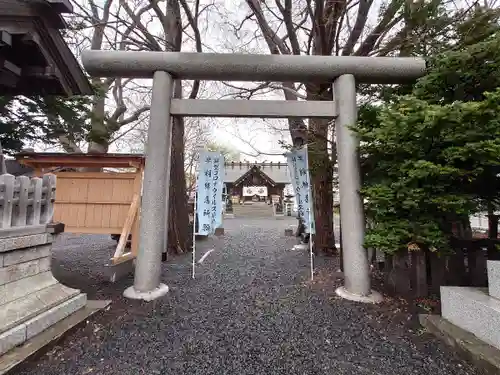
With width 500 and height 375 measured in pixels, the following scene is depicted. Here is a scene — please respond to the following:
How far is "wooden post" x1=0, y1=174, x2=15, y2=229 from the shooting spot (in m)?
2.50

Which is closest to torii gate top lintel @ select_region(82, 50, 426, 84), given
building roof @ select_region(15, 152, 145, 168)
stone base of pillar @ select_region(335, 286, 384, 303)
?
building roof @ select_region(15, 152, 145, 168)

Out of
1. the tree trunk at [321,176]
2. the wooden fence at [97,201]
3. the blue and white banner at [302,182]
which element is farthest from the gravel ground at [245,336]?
the tree trunk at [321,176]

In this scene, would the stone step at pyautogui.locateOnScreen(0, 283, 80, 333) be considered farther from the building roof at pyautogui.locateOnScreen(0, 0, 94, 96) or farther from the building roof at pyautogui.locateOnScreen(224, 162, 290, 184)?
the building roof at pyautogui.locateOnScreen(224, 162, 290, 184)

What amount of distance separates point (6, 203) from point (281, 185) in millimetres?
27211

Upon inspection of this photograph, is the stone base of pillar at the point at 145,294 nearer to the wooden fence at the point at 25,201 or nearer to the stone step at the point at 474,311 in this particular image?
the wooden fence at the point at 25,201

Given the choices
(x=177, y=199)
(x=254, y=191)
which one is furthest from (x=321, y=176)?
(x=254, y=191)

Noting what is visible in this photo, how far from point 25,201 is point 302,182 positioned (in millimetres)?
4326

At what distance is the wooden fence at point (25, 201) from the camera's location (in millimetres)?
2527

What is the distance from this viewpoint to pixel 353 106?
4.09 m

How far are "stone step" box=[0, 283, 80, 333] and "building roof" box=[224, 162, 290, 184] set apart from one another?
25.5 meters

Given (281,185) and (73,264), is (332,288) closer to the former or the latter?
(73,264)

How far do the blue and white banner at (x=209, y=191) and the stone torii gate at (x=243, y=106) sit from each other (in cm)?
110

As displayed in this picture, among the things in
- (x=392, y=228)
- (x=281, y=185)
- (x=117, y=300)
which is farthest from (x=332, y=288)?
(x=281, y=185)

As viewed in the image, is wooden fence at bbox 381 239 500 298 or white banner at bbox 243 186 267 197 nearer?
wooden fence at bbox 381 239 500 298
